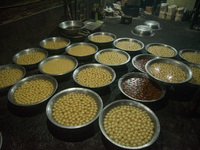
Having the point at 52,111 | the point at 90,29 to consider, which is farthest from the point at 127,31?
the point at 52,111

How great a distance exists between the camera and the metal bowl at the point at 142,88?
2.99 m

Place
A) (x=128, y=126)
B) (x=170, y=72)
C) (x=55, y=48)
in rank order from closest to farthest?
(x=128, y=126)
(x=170, y=72)
(x=55, y=48)

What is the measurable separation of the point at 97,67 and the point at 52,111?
1648 mm

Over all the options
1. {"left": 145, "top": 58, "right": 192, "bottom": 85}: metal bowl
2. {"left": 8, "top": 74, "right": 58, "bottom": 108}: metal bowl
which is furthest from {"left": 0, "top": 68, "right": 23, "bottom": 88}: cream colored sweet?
{"left": 145, "top": 58, "right": 192, "bottom": 85}: metal bowl

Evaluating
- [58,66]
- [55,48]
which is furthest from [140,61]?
[55,48]

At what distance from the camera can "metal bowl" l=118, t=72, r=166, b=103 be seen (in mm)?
2986

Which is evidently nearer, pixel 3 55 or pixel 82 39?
pixel 3 55

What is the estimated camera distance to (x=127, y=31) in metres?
6.72

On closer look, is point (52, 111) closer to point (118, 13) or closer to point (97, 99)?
point (97, 99)

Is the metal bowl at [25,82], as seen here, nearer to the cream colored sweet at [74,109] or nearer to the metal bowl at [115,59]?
the cream colored sweet at [74,109]

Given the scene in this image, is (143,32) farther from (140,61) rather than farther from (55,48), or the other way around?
(55,48)

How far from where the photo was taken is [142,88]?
322 cm

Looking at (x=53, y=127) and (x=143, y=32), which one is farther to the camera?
(x=143, y=32)

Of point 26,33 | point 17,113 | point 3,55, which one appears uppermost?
point 26,33
